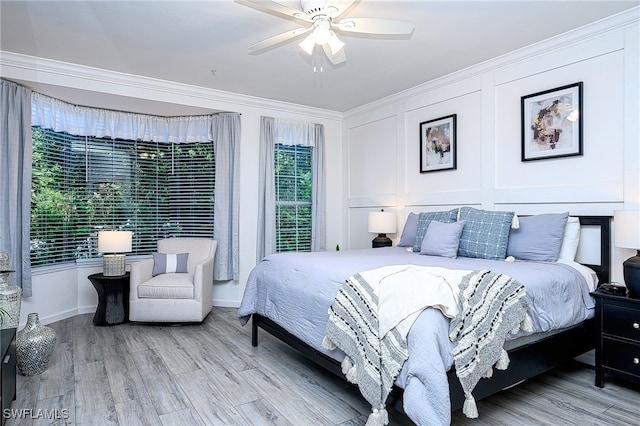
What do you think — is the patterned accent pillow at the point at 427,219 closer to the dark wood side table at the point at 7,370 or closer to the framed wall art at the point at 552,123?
the framed wall art at the point at 552,123

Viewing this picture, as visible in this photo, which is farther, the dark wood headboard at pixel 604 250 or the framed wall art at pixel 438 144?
the framed wall art at pixel 438 144

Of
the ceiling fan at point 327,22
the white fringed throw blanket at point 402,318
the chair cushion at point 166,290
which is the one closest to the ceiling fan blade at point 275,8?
the ceiling fan at point 327,22

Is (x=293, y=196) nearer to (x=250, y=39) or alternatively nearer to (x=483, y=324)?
(x=250, y=39)

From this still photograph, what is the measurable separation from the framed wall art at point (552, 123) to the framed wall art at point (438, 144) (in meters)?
0.76

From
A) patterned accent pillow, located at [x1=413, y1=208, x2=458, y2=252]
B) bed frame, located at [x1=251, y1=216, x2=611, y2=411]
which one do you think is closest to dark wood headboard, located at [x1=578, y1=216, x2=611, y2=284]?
bed frame, located at [x1=251, y1=216, x2=611, y2=411]

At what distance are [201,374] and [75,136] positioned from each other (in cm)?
328

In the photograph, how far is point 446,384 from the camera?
160 centimetres

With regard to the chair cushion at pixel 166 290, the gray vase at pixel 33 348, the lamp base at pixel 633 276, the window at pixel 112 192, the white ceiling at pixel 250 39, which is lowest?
the gray vase at pixel 33 348

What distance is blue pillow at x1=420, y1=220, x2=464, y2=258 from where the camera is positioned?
3.16m

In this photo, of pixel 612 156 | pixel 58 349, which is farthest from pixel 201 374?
pixel 612 156

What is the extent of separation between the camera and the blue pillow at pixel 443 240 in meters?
3.16

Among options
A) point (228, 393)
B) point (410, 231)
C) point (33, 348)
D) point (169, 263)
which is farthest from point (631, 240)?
point (169, 263)

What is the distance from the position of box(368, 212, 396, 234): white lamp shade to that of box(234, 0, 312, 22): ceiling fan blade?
8.61ft

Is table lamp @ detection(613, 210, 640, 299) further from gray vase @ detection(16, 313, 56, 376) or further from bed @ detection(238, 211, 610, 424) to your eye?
gray vase @ detection(16, 313, 56, 376)
